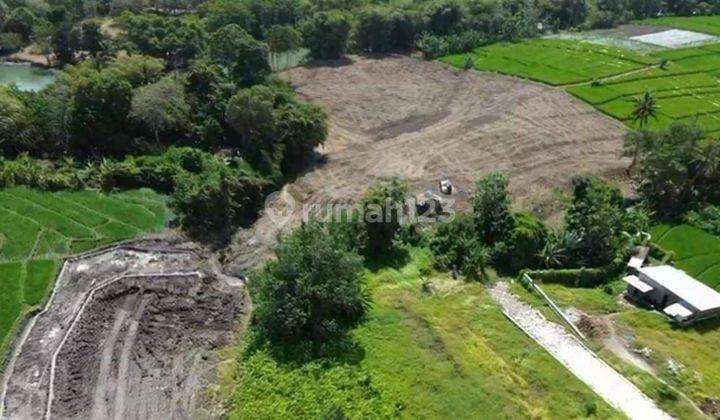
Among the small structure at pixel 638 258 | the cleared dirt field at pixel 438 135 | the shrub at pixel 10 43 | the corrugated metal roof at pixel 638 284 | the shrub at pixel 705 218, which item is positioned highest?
the shrub at pixel 10 43

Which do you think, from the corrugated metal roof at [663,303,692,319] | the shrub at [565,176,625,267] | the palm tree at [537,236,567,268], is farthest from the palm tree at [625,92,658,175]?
the corrugated metal roof at [663,303,692,319]

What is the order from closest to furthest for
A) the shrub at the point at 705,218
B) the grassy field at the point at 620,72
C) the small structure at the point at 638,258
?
the small structure at the point at 638,258
the shrub at the point at 705,218
the grassy field at the point at 620,72

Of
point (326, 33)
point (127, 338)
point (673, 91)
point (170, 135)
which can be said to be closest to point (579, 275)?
point (127, 338)

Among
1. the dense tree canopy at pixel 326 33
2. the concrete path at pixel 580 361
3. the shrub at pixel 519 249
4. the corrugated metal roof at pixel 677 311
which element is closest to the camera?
the concrete path at pixel 580 361

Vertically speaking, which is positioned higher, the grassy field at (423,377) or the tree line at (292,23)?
the tree line at (292,23)

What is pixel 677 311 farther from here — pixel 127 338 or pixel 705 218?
pixel 127 338

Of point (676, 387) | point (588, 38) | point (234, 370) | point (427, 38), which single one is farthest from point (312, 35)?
point (676, 387)

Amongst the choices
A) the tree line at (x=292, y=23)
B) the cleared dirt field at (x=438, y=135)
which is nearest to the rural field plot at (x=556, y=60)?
the cleared dirt field at (x=438, y=135)

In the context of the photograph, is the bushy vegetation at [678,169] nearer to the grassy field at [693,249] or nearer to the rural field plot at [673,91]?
A: the grassy field at [693,249]
